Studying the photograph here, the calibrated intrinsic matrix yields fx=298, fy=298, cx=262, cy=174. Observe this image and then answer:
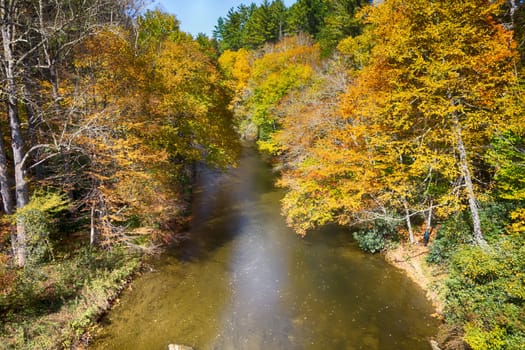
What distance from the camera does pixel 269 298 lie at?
41.4ft

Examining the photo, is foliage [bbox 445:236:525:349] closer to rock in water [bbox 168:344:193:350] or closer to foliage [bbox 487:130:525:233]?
foliage [bbox 487:130:525:233]

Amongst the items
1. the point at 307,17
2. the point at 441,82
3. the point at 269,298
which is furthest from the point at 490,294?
the point at 307,17

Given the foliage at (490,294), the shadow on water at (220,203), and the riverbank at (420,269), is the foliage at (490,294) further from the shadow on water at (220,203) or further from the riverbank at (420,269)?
the shadow on water at (220,203)

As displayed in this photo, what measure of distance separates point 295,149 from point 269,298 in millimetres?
10973

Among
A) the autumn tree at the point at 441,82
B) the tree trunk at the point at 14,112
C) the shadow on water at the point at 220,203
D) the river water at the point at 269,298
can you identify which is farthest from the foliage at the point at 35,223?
the autumn tree at the point at 441,82

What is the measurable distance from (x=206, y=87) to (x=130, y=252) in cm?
1221

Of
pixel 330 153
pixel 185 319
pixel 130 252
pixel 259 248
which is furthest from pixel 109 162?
pixel 330 153

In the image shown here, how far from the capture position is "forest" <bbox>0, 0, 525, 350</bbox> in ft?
32.0

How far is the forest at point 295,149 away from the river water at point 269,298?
118cm

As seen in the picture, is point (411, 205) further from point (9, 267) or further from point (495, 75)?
point (9, 267)

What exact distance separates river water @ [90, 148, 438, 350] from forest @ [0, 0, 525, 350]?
118cm

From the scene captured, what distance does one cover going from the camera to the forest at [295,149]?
9.77 metres

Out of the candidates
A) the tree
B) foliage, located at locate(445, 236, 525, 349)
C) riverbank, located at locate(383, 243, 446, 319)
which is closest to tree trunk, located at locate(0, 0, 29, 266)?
foliage, located at locate(445, 236, 525, 349)

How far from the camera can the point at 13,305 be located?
9398 mm
